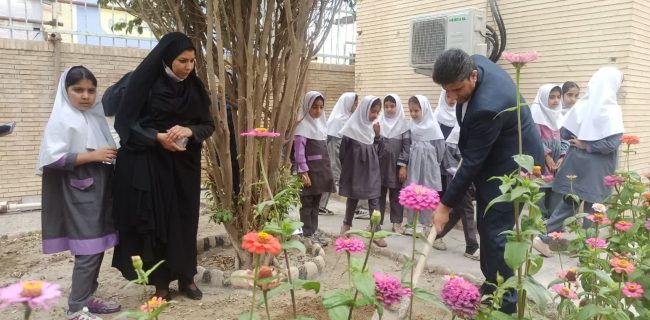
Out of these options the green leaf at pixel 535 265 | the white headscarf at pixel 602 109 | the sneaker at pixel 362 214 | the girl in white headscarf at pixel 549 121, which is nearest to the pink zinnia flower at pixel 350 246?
the green leaf at pixel 535 265

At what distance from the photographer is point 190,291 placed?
10.2 ft

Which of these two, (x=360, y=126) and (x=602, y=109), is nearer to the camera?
(x=602, y=109)

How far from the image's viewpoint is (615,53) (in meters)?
5.36

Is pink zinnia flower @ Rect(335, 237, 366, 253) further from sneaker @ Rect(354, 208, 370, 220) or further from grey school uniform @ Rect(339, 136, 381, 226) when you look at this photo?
sneaker @ Rect(354, 208, 370, 220)

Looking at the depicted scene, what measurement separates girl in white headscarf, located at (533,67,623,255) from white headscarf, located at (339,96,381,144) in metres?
1.77

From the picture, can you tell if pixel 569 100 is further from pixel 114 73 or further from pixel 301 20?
pixel 114 73

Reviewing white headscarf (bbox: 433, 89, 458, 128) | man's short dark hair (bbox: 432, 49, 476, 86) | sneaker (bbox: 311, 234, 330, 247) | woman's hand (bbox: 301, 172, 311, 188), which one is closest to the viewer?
man's short dark hair (bbox: 432, 49, 476, 86)

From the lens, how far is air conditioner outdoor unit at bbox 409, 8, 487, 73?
6.12 meters

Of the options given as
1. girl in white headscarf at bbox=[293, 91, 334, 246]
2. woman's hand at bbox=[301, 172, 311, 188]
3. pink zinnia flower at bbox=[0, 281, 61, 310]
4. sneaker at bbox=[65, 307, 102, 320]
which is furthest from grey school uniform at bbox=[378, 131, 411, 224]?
pink zinnia flower at bbox=[0, 281, 61, 310]

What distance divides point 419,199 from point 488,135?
109cm

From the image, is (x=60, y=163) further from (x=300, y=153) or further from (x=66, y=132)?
(x=300, y=153)

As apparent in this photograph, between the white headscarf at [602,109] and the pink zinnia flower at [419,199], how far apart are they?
10.2 feet

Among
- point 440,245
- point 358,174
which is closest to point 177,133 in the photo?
point 358,174

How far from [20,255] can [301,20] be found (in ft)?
10.4
